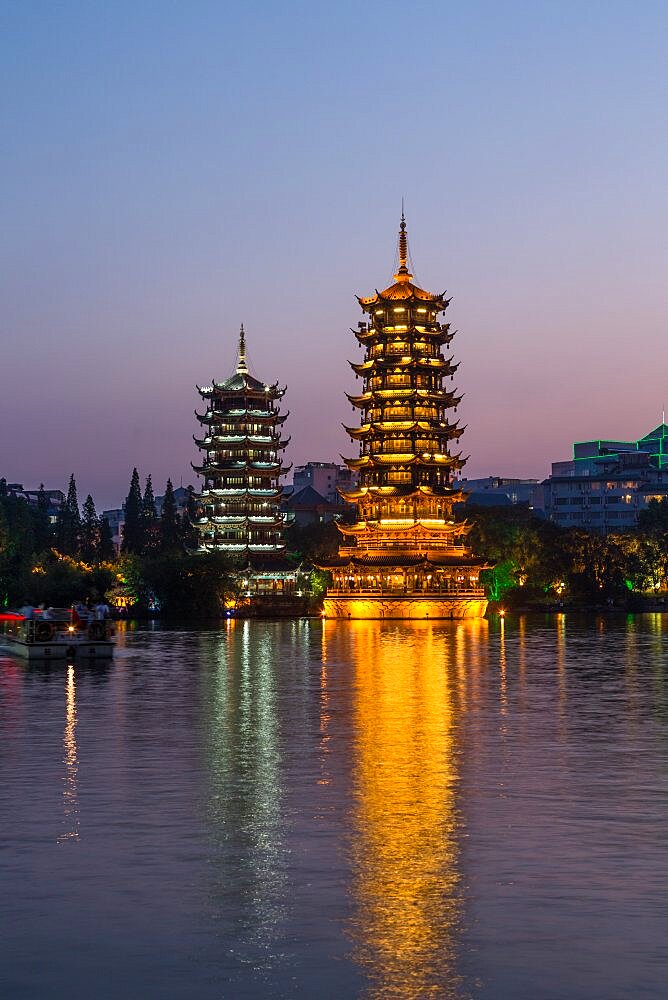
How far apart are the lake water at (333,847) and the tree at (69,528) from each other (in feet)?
384

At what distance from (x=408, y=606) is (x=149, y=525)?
68.3m

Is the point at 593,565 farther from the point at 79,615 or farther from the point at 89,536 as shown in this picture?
the point at 79,615

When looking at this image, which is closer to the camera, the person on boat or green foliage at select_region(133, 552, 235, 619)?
the person on boat

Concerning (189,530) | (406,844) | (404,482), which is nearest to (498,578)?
(404,482)

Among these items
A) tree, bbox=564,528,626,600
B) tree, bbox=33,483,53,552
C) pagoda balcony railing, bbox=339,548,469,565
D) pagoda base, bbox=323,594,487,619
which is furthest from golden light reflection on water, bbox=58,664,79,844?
tree, bbox=564,528,626,600

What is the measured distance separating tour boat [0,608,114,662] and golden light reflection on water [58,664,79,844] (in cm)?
1505

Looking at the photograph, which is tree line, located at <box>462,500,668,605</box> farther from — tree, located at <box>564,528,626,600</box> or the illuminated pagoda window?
the illuminated pagoda window

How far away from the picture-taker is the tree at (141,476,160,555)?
518 ft

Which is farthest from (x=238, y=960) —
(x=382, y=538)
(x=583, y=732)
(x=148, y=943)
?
(x=382, y=538)

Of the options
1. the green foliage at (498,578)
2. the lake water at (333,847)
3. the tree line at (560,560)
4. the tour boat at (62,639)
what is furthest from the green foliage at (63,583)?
the lake water at (333,847)

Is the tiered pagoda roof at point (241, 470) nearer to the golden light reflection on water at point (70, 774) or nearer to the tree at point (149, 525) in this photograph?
the tree at point (149, 525)

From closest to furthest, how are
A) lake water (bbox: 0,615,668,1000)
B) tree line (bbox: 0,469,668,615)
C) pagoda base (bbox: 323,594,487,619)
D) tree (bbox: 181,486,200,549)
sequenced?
lake water (bbox: 0,615,668,1000) → tree line (bbox: 0,469,668,615) → pagoda base (bbox: 323,594,487,619) → tree (bbox: 181,486,200,549)

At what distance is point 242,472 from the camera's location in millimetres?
133000

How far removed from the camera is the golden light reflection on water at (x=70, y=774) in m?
18.3
